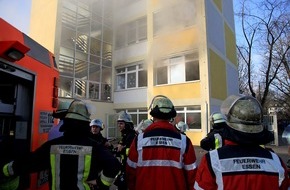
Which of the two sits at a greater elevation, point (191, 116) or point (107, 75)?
point (107, 75)

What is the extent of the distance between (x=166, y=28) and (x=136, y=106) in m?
4.88

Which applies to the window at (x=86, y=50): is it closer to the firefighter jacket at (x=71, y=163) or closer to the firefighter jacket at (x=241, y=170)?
the firefighter jacket at (x=71, y=163)

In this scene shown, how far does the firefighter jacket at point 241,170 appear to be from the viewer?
148cm

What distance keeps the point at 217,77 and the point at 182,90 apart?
2114mm

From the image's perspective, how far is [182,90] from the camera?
1383 centimetres

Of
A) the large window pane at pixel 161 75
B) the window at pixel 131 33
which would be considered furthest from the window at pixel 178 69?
the window at pixel 131 33

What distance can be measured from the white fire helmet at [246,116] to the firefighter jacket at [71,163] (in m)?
0.86

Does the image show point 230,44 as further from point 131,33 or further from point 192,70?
point 131,33

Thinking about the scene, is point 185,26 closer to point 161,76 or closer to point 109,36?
point 161,76

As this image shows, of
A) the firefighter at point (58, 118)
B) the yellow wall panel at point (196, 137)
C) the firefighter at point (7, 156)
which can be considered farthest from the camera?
the yellow wall panel at point (196, 137)

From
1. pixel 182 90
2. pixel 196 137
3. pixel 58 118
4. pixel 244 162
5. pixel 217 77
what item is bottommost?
pixel 196 137

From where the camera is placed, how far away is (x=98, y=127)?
5.04m

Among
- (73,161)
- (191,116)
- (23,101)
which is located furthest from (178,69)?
(73,161)

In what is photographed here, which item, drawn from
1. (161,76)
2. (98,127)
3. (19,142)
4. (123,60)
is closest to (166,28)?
(161,76)
